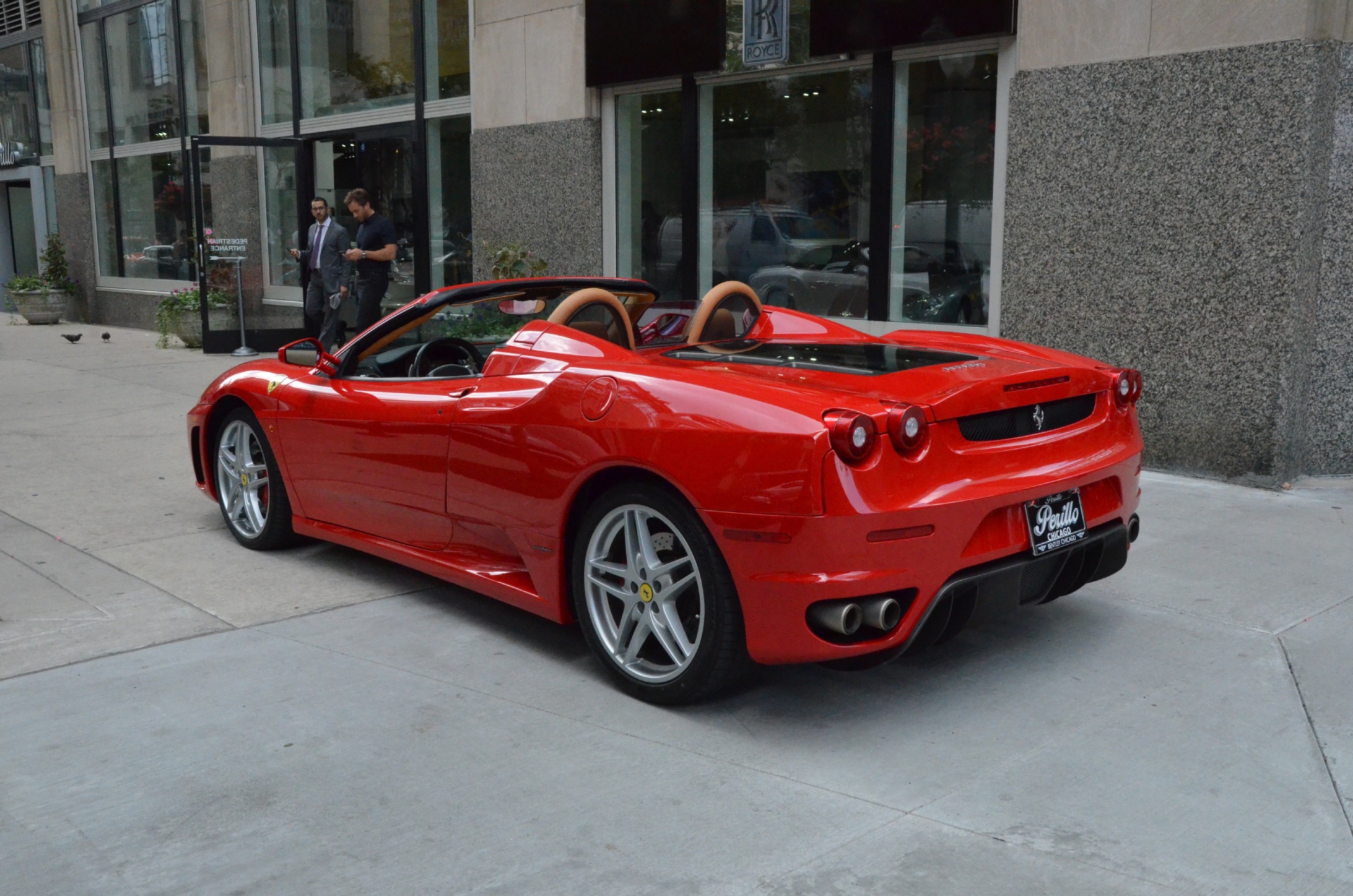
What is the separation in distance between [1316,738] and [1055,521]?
0.97 meters

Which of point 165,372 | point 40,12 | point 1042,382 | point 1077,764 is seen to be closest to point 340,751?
point 1077,764

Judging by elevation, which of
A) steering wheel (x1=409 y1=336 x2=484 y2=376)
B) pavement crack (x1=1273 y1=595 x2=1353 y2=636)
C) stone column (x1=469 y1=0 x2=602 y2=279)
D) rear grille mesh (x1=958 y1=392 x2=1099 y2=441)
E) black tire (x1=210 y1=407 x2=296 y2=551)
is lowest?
pavement crack (x1=1273 y1=595 x2=1353 y2=636)

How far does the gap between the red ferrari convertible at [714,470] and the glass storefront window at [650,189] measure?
595 centimetres

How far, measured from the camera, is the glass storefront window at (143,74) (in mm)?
18422

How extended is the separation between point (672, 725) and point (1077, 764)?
3.86 ft

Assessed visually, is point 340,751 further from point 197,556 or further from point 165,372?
point 165,372

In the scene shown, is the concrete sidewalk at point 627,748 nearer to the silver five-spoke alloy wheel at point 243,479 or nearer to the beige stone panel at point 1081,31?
the silver five-spoke alloy wheel at point 243,479

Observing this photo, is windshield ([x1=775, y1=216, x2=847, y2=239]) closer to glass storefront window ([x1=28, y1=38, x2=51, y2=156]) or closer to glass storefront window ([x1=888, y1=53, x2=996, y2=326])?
glass storefront window ([x1=888, y1=53, x2=996, y2=326])

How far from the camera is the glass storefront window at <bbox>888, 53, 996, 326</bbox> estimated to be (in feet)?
28.2

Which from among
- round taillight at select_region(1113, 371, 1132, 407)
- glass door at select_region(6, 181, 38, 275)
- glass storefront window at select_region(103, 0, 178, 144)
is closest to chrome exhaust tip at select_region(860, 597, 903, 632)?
round taillight at select_region(1113, 371, 1132, 407)

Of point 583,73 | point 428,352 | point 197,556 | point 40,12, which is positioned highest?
point 40,12

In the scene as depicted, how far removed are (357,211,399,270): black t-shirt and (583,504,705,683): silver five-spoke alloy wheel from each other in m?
9.34

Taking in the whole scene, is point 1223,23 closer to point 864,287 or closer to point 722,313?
point 864,287

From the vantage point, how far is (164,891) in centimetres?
285
